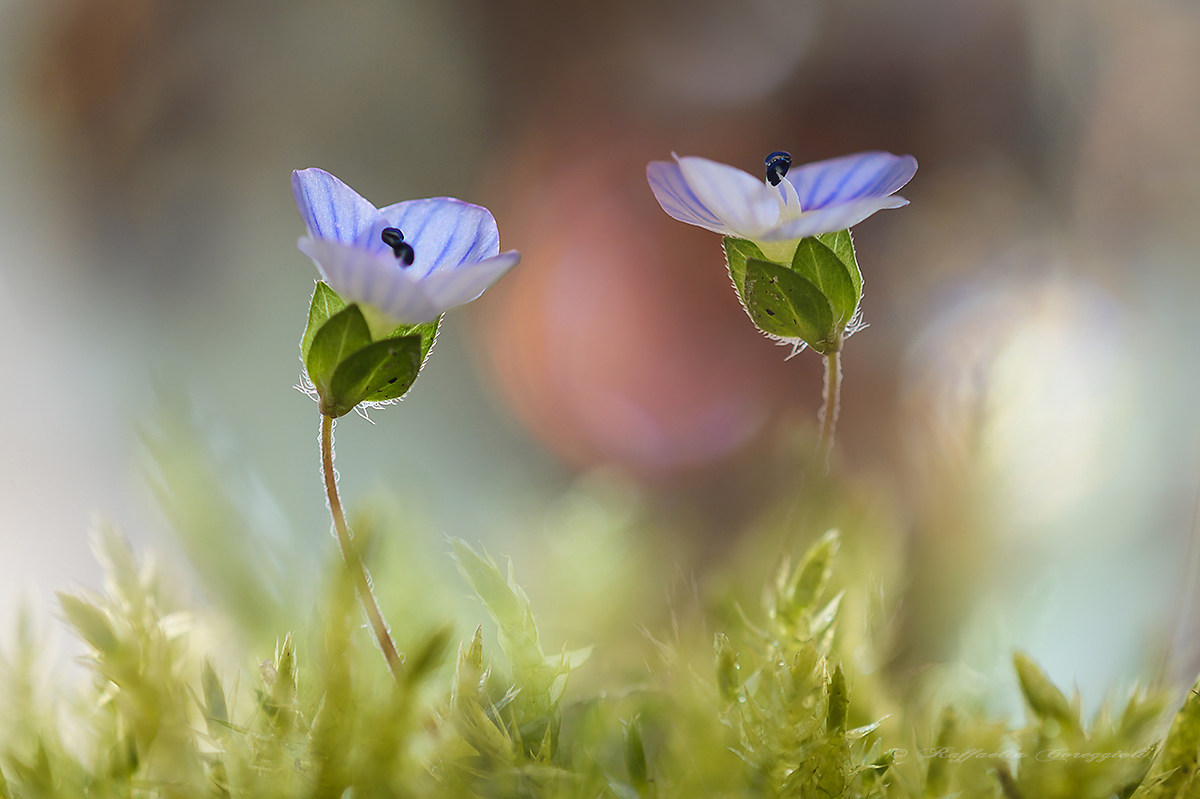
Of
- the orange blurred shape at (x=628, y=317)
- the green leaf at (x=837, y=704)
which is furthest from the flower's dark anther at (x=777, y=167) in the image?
the orange blurred shape at (x=628, y=317)

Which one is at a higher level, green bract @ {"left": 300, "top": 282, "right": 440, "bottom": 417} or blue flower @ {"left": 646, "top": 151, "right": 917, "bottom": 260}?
blue flower @ {"left": 646, "top": 151, "right": 917, "bottom": 260}

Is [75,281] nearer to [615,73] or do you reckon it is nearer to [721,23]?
[615,73]

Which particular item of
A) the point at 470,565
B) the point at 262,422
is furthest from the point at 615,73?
the point at 470,565

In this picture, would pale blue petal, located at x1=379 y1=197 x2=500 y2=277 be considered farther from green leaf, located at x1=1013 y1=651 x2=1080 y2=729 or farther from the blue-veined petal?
green leaf, located at x1=1013 y1=651 x2=1080 y2=729

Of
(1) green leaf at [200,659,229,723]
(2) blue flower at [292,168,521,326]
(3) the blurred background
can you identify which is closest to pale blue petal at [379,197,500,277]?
(2) blue flower at [292,168,521,326]

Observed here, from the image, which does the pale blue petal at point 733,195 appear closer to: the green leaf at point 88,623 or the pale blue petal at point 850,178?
the pale blue petal at point 850,178
